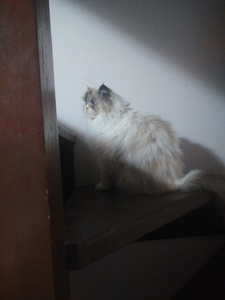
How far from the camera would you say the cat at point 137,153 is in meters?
0.88

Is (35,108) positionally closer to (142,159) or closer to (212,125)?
(142,159)

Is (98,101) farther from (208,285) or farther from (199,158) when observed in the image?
(208,285)

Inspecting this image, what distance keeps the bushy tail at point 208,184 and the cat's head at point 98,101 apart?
1.28 ft

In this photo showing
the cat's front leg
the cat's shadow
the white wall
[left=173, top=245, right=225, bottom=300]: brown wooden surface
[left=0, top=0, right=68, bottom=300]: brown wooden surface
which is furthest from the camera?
the cat's shadow

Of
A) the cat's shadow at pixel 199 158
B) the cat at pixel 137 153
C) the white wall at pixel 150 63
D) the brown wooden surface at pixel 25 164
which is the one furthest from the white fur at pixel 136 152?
the brown wooden surface at pixel 25 164

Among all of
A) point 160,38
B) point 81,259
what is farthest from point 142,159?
point 160,38

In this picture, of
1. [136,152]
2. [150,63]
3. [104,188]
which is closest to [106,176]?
[104,188]

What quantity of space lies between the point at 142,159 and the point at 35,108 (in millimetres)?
613

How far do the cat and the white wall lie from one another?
0.67ft

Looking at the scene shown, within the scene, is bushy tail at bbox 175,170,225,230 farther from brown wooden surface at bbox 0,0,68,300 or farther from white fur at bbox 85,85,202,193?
brown wooden surface at bbox 0,0,68,300

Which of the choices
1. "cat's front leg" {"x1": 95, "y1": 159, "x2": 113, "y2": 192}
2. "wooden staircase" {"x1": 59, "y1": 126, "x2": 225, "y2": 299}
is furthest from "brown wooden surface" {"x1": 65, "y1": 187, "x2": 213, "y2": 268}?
"cat's front leg" {"x1": 95, "y1": 159, "x2": 113, "y2": 192}

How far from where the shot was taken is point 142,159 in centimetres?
89

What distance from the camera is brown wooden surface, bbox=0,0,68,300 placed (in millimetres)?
309

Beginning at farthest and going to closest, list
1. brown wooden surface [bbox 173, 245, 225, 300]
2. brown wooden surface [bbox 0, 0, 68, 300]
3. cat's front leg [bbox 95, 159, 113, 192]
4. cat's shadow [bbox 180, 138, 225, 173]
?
1. cat's shadow [bbox 180, 138, 225, 173]
2. cat's front leg [bbox 95, 159, 113, 192]
3. brown wooden surface [bbox 173, 245, 225, 300]
4. brown wooden surface [bbox 0, 0, 68, 300]
